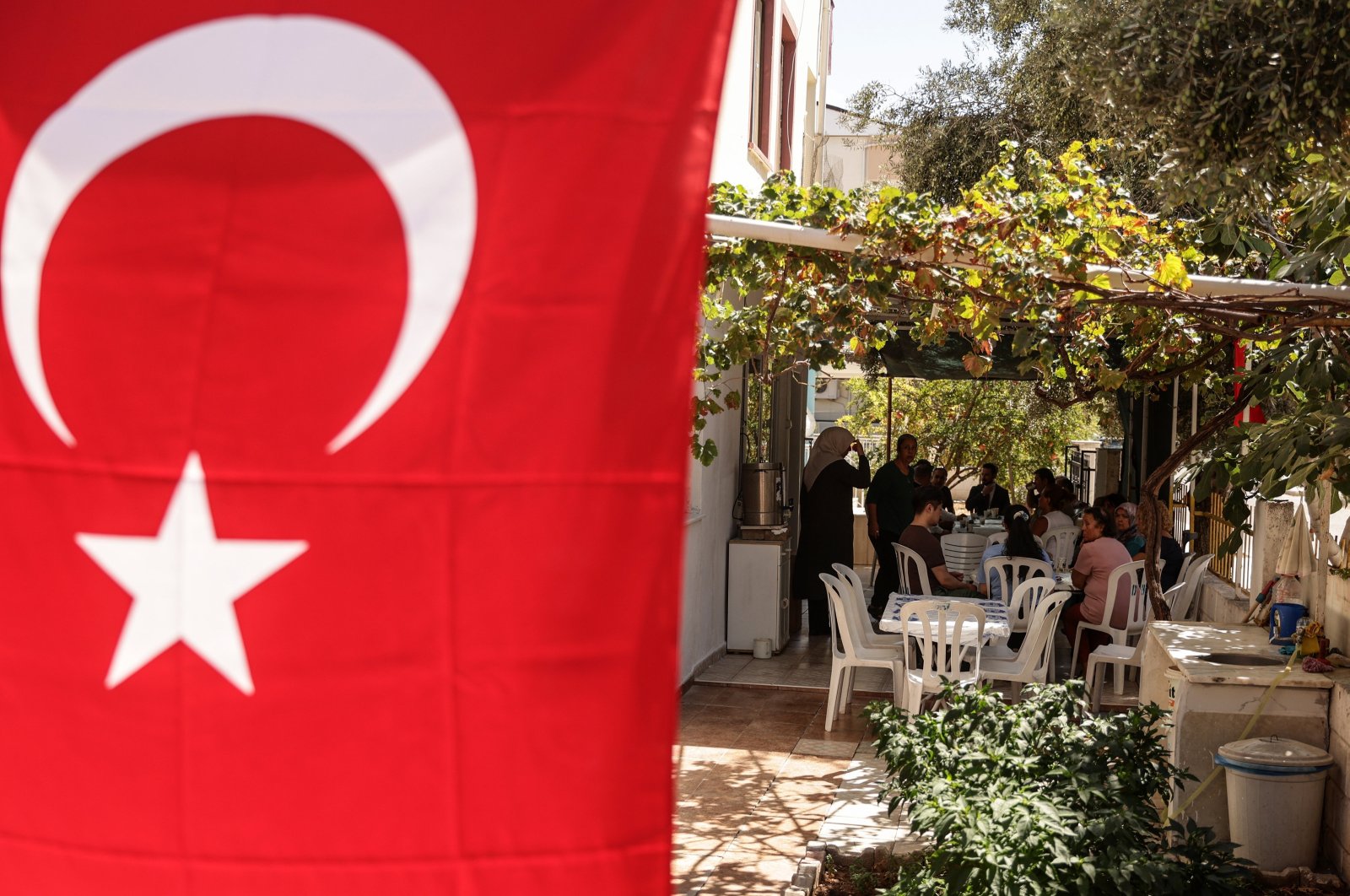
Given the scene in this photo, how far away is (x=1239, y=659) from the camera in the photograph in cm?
634

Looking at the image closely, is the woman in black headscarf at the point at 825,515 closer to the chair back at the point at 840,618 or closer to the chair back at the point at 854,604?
the chair back at the point at 854,604

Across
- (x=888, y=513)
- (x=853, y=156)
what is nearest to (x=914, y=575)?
(x=888, y=513)

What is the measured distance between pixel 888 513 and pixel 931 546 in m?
2.05

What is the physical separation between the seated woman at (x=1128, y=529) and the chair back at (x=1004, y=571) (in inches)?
26.9

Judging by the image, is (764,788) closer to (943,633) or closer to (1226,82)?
(943,633)

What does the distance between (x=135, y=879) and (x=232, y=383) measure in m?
0.67

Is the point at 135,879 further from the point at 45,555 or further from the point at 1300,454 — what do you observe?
the point at 1300,454

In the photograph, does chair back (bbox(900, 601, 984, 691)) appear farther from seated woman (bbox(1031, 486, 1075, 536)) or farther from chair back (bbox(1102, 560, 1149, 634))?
seated woman (bbox(1031, 486, 1075, 536))

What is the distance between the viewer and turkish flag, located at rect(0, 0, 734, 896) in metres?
1.69

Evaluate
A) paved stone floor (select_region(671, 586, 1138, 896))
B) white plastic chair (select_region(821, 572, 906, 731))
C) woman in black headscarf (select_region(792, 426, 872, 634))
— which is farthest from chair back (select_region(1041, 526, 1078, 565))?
white plastic chair (select_region(821, 572, 906, 731))

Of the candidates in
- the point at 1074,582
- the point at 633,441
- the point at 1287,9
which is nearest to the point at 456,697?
the point at 633,441

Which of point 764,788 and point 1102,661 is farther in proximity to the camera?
point 1102,661

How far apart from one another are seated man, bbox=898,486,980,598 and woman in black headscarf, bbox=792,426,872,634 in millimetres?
1396

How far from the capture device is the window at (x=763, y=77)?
11344 millimetres
